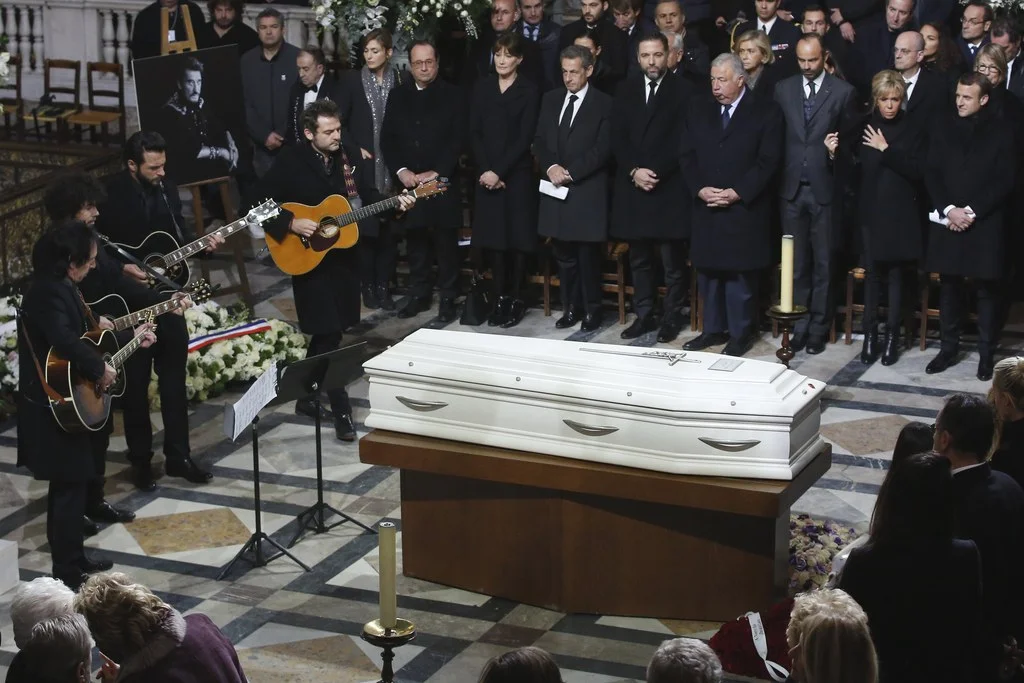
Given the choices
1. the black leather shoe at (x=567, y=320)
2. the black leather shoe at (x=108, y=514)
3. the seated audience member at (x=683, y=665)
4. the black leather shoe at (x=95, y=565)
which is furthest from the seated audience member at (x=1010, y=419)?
the black leather shoe at (x=567, y=320)

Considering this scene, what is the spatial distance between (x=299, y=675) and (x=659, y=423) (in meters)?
1.58

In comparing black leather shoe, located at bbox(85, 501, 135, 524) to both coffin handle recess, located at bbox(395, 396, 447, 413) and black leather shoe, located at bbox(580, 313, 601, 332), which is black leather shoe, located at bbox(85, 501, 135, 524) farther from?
black leather shoe, located at bbox(580, 313, 601, 332)

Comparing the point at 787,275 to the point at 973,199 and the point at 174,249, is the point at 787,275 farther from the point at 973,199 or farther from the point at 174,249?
the point at 174,249

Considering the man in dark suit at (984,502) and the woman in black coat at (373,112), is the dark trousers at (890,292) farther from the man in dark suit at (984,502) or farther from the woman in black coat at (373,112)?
the man in dark suit at (984,502)

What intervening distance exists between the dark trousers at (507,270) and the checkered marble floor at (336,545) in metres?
1.53

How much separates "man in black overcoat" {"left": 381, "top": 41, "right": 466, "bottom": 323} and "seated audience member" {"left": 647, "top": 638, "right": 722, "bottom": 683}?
6.72 m

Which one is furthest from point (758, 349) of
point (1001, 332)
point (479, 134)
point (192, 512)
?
point (192, 512)

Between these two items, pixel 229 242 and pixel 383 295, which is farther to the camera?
pixel 229 242

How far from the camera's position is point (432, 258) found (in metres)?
10.6

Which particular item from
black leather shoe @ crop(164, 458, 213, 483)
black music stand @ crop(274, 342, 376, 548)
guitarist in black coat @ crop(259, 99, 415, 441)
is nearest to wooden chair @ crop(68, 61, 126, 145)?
guitarist in black coat @ crop(259, 99, 415, 441)

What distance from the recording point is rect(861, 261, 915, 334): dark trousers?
9.20 m

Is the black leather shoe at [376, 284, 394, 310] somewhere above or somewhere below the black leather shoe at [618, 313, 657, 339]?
above

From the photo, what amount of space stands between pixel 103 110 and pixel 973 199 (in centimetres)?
820

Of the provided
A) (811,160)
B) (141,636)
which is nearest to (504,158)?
(811,160)
